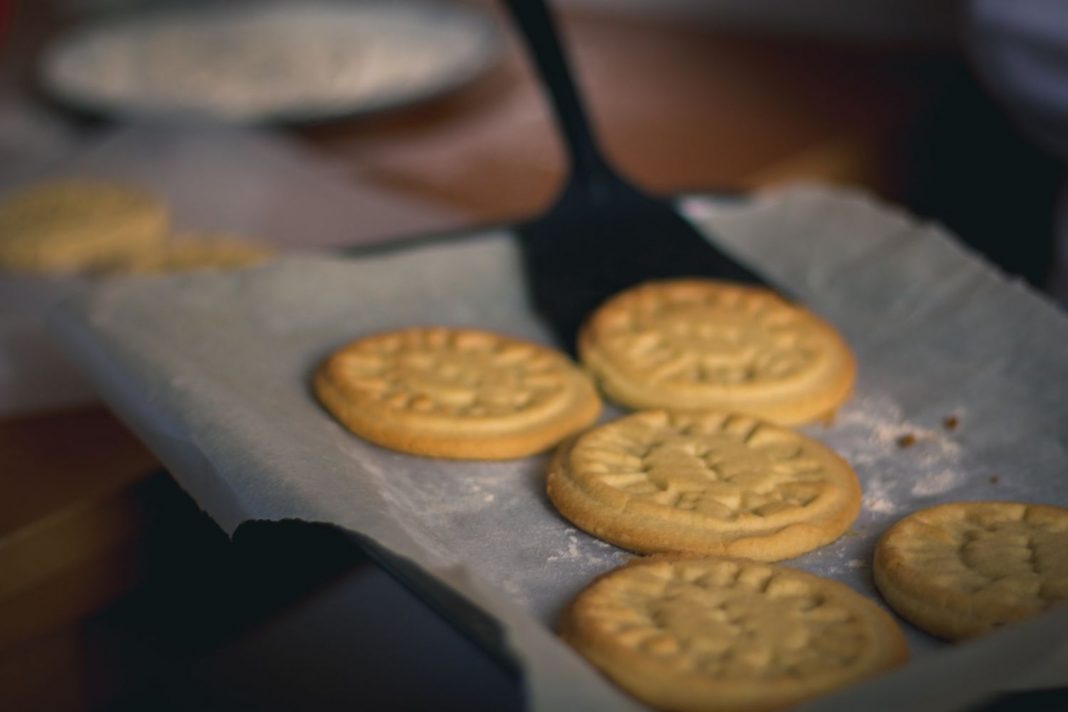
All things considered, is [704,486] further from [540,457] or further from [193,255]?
[193,255]

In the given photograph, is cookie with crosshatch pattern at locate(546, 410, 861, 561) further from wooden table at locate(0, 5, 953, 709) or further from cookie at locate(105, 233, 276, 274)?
cookie at locate(105, 233, 276, 274)

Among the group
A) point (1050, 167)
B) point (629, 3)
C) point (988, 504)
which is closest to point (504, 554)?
point (988, 504)

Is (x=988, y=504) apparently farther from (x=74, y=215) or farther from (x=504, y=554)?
(x=74, y=215)

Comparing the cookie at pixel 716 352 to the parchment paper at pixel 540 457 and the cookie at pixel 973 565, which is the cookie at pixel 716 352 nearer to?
the parchment paper at pixel 540 457

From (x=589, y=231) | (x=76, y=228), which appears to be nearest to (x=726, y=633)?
(x=589, y=231)

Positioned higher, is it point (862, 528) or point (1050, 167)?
point (862, 528)

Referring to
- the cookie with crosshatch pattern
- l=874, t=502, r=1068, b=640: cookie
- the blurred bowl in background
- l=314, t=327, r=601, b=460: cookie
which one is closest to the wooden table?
the blurred bowl in background
